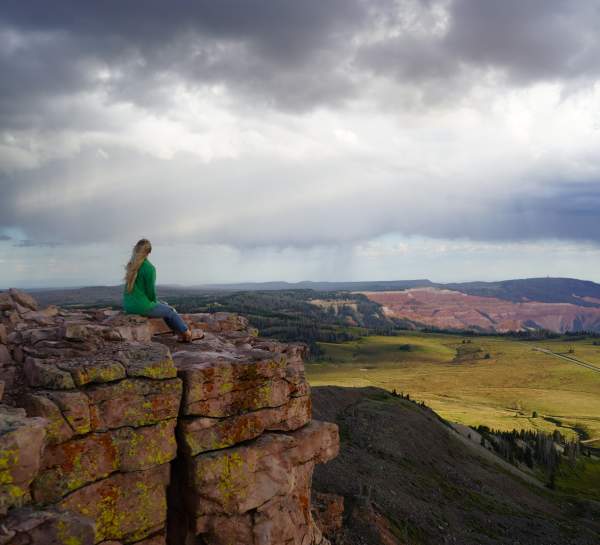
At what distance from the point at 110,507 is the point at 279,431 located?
308 inches

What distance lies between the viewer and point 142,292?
2133 centimetres

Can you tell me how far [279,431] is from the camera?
821 inches

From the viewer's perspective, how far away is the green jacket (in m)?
21.0

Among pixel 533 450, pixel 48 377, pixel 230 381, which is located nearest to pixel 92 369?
pixel 48 377

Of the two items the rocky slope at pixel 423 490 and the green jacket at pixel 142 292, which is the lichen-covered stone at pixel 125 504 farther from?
the rocky slope at pixel 423 490

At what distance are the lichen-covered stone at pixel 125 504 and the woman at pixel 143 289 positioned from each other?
7417mm

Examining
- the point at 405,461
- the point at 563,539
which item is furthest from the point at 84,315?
the point at 563,539

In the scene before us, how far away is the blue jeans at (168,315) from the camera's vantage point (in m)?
21.6

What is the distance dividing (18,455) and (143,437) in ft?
14.8

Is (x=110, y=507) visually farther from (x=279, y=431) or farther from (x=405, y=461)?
(x=405, y=461)

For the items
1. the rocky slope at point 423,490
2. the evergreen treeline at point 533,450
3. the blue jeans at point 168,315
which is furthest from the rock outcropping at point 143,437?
the evergreen treeline at point 533,450

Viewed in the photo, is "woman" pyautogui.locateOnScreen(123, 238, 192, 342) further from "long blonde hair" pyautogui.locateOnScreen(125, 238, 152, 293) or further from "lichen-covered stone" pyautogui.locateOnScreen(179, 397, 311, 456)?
"lichen-covered stone" pyautogui.locateOnScreen(179, 397, 311, 456)

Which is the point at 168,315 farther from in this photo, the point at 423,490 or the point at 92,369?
the point at 423,490

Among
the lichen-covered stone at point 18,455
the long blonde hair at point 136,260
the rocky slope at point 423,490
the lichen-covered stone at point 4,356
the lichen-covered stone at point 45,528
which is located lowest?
the rocky slope at point 423,490
